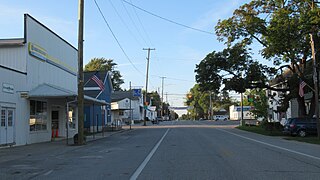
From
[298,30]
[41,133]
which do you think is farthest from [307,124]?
[41,133]

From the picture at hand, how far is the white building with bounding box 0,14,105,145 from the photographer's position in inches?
868

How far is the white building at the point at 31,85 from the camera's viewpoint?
22047 mm

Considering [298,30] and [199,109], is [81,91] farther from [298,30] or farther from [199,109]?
[199,109]

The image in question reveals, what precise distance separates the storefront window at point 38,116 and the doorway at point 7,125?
2.62m

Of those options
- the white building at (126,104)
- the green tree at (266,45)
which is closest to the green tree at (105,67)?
the white building at (126,104)

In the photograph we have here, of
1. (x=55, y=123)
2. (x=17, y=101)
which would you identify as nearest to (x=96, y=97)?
(x=55, y=123)

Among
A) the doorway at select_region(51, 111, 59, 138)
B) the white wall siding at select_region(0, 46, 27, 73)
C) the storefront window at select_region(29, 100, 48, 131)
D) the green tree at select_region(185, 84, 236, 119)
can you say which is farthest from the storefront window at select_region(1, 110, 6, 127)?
the green tree at select_region(185, 84, 236, 119)

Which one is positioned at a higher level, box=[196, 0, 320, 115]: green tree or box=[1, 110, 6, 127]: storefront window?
box=[196, 0, 320, 115]: green tree

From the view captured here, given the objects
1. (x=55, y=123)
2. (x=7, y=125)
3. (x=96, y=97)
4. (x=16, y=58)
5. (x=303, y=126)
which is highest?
(x=16, y=58)

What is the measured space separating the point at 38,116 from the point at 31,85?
254 cm

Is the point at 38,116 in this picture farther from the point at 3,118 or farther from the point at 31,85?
the point at 3,118

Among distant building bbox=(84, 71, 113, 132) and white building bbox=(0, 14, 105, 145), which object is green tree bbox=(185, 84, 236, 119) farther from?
white building bbox=(0, 14, 105, 145)

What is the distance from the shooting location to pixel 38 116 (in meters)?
26.5

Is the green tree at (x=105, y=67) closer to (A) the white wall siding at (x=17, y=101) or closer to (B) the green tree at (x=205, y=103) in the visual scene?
(B) the green tree at (x=205, y=103)
